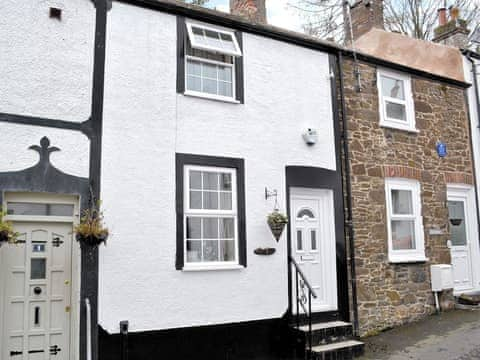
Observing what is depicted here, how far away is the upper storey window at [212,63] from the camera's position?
300 inches

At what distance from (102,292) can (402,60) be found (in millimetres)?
8957

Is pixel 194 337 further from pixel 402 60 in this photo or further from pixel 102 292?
pixel 402 60

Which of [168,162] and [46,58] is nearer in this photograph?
[46,58]

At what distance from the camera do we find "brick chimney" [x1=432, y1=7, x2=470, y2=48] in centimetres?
1189

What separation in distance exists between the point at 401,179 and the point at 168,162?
511 centimetres

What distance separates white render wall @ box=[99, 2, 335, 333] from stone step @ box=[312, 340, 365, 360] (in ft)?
2.86

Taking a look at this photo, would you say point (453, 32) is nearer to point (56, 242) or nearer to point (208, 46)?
point (208, 46)

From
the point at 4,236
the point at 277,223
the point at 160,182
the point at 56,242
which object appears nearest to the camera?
the point at 4,236

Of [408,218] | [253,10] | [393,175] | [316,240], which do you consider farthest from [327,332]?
[253,10]

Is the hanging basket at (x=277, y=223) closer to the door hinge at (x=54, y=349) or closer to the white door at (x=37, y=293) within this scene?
the white door at (x=37, y=293)

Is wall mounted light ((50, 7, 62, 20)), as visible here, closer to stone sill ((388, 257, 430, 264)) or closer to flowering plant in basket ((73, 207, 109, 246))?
flowering plant in basket ((73, 207, 109, 246))

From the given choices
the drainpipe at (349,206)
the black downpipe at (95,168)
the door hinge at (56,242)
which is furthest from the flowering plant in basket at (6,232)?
the drainpipe at (349,206)

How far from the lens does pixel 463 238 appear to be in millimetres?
10711

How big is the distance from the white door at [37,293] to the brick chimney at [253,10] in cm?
543
